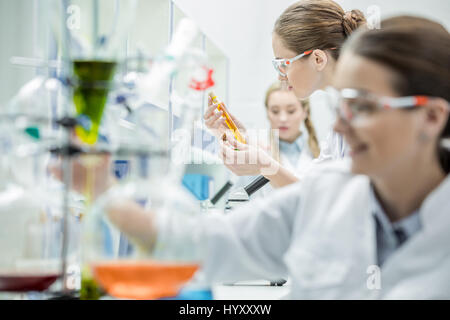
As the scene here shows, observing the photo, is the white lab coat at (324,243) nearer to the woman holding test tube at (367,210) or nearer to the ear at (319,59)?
the woman holding test tube at (367,210)

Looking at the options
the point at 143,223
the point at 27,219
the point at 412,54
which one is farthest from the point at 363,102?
the point at 27,219

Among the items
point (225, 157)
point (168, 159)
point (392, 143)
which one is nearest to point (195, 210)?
point (168, 159)

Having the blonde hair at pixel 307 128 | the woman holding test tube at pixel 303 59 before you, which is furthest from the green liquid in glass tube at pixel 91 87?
the blonde hair at pixel 307 128

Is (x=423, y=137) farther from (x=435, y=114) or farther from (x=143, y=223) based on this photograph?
(x=143, y=223)

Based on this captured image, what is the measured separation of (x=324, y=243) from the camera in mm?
960

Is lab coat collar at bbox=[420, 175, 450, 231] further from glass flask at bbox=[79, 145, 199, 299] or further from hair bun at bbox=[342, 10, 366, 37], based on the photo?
hair bun at bbox=[342, 10, 366, 37]

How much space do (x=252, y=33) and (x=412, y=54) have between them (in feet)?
10.6

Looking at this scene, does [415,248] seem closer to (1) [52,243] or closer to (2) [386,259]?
(2) [386,259]

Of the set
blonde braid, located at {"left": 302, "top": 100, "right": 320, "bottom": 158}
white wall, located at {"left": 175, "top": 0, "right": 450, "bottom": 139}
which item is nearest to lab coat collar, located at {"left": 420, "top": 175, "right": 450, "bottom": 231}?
blonde braid, located at {"left": 302, "top": 100, "right": 320, "bottom": 158}

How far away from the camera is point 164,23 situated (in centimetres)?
231

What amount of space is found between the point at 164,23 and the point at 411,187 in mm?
1598

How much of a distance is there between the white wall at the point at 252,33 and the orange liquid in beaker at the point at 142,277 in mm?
3279

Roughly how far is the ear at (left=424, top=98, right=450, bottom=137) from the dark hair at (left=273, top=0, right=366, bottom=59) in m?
0.95

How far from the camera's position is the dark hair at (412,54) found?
2.97 ft
